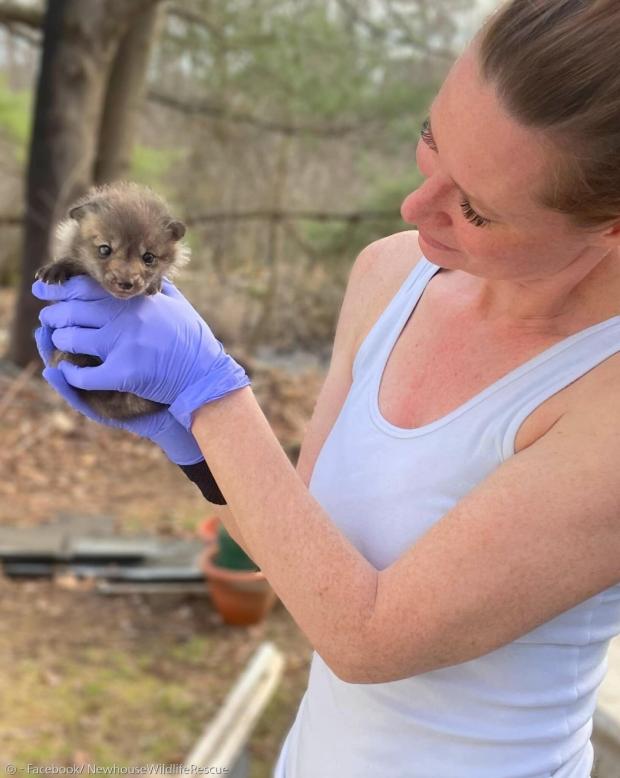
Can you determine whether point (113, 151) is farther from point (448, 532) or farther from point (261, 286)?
point (448, 532)

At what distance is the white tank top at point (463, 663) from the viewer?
1.28m

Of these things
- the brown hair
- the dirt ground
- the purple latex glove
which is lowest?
the dirt ground

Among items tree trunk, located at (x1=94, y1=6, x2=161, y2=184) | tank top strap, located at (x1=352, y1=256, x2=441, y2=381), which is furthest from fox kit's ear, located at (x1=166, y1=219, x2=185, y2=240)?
tree trunk, located at (x1=94, y1=6, x2=161, y2=184)

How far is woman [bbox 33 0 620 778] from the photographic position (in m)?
1.12

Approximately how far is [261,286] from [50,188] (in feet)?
8.90

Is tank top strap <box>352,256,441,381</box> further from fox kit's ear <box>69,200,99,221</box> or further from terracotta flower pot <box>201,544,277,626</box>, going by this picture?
terracotta flower pot <box>201,544,277,626</box>

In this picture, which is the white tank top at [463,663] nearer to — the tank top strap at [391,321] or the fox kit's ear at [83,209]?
the tank top strap at [391,321]

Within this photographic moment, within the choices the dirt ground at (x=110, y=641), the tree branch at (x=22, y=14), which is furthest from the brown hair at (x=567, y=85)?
the tree branch at (x=22, y=14)

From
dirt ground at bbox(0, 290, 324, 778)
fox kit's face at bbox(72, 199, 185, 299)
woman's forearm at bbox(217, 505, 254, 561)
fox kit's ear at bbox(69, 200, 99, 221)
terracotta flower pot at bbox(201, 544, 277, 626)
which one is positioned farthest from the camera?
terracotta flower pot at bbox(201, 544, 277, 626)

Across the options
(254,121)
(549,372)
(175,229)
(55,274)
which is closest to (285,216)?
(254,121)

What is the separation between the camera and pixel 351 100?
963 cm

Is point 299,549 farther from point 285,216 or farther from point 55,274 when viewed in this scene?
point 285,216

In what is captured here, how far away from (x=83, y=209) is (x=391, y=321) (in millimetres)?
713

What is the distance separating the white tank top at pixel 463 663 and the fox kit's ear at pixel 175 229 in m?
0.60
